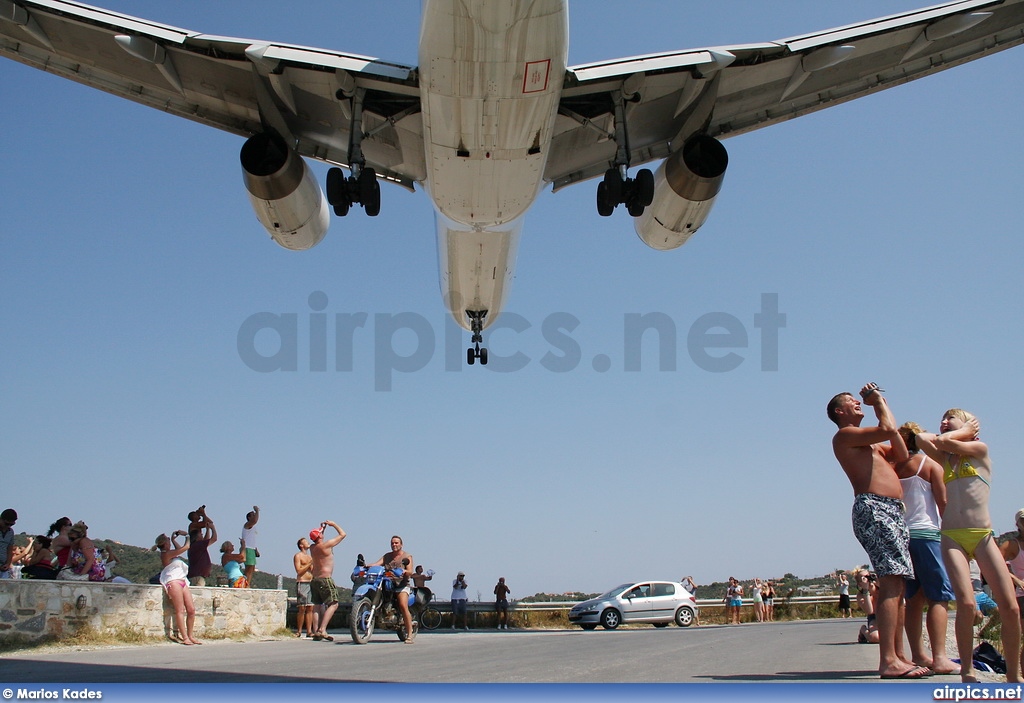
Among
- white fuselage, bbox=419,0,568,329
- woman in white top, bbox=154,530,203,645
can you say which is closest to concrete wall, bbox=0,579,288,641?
woman in white top, bbox=154,530,203,645

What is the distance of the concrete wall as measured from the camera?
933cm

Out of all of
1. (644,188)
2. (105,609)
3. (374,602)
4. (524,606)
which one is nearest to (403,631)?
(374,602)

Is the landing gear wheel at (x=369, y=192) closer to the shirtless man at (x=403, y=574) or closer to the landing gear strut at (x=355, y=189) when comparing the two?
the landing gear strut at (x=355, y=189)

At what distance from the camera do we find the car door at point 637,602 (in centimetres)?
2223

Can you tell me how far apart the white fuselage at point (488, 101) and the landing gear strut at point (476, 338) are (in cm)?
360

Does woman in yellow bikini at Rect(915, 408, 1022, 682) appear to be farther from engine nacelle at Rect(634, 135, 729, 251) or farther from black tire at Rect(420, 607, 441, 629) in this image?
black tire at Rect(420, 607, 441, 629)

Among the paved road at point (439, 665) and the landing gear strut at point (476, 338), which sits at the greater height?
the landing gear strut at point (476, 338)

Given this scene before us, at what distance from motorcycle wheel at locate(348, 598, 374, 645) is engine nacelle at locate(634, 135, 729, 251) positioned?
276 inches

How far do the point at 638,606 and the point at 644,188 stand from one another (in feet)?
43.6

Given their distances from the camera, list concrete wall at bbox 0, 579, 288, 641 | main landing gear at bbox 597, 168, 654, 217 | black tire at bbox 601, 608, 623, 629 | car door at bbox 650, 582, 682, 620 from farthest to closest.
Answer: car door at bbox 650, 582, 682, 620 → black tire at bbox 601, 608, 623, 629 → main landing gear at bbox 597, 168, 654, 217 → concrete wall at bbox 0, 579, 288, 641

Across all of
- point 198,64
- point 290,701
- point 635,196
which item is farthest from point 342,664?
point 198,64

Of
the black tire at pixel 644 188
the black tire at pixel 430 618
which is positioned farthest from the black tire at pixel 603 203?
the black tire at pixel 430 618

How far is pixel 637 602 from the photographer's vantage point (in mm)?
22500

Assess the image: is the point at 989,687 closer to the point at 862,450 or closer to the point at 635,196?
the point at 862,450
